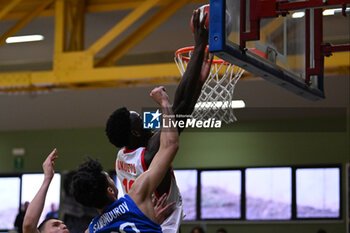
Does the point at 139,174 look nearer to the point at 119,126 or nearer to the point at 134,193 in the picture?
the point at 119,126

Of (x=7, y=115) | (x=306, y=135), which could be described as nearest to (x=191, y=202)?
(x=306, y=135)

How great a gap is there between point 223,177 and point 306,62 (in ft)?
29.4

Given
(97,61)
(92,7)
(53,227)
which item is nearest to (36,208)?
(53,227)

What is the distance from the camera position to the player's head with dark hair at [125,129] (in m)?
4.00

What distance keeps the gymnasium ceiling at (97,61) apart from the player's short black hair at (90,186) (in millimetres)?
4301

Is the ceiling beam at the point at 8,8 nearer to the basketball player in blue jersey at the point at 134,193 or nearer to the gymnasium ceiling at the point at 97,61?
the gymnasium ceiling at the point at 97,61

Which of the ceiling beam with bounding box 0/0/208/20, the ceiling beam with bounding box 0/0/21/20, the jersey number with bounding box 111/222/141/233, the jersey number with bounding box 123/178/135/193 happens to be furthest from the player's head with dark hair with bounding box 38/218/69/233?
the ceiling beam with bounding box 0/0/208/20

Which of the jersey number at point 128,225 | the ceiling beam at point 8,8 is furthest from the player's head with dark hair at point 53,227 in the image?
the ceiling beam at point 8,8

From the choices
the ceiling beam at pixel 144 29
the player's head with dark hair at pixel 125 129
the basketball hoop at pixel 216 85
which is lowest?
the player's head with dark hair at pixel 125 129

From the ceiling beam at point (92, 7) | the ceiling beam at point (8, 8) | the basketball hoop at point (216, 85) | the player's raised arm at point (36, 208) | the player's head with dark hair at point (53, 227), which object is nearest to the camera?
the player's raised arm at point (36, 208)

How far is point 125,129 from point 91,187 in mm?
797

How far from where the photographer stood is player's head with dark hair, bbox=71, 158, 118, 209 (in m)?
3.27

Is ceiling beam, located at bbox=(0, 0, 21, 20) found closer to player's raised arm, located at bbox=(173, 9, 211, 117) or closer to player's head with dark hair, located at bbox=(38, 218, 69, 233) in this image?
player's head with dark hair, located at bbox=(38, 218, 69, 233)

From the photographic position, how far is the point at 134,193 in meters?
3.20
